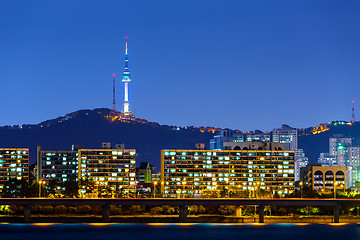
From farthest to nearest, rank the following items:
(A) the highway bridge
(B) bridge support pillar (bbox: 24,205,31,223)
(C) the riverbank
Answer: (C) the riverbank < (B) bridge support pillar (bbox: 24,205,31,223) < (A) the highway bridge

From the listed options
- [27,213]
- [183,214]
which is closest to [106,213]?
[183,214]

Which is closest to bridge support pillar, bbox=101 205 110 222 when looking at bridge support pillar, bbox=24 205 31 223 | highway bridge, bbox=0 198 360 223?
highway bridge, bbox=0 198 360 223

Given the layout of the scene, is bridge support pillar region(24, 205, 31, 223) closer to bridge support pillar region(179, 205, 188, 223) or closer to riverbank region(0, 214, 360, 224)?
riverbank region(0, 214, 360, 224)

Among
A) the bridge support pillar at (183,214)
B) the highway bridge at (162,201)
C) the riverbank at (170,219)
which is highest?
the highway bridge at (162,201)

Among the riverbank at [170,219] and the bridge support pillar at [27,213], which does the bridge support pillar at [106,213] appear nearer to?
the riverbank at [170,219]

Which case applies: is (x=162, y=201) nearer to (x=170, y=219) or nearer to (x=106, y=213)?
(x=106, y=213)

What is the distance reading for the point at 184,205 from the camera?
505 feet

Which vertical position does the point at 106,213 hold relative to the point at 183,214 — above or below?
above
